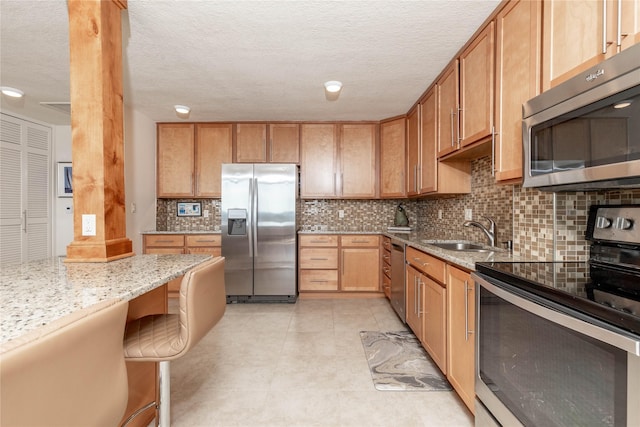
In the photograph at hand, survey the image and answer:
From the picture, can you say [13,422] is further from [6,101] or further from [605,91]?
[6,101]

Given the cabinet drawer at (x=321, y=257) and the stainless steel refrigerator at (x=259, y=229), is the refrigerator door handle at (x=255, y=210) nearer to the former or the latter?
the stainless steel refrigerator at (x=259, y=229)

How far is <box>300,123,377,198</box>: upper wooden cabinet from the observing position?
410cm

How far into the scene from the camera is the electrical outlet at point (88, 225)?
1484 millimetres

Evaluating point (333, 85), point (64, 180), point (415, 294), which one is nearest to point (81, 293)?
point (415, 294)

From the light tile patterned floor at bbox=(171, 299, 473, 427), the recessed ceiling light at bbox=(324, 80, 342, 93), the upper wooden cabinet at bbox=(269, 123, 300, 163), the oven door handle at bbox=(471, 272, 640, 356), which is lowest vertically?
the light tile patterned floor at bbox=(171, 299, 473, 427)

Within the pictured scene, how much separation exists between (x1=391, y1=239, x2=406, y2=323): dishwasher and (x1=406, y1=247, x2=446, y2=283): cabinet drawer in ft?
0.78

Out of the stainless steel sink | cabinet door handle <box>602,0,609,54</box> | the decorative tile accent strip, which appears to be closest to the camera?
cabinet door handle <box>602,0,609,54</box>

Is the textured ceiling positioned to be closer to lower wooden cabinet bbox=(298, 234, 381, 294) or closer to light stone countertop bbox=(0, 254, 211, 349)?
light stone countertop bbox=(0, 254, 211, 349)

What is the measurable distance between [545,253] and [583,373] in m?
0.84

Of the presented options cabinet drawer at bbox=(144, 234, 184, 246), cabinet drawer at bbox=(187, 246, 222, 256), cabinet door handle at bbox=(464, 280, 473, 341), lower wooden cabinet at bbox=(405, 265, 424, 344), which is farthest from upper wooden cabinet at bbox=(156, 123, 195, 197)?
cabinet door handle at bbox=(464, 280, 473, 341)

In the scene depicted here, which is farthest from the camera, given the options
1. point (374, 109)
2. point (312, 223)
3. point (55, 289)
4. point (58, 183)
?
point (312, 223)

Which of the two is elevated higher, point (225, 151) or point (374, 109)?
point (374, 109)

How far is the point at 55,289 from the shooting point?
947mm

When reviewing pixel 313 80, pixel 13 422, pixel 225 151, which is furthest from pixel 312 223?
pixel 13 422
